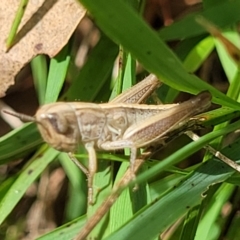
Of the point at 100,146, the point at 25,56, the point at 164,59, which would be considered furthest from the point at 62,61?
the point at 164,59

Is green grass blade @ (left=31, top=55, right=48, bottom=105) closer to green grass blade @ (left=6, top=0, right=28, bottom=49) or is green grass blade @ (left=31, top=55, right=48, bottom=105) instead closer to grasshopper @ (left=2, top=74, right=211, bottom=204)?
green grass blade @ (left=6, top=0, right=28, bottom=49)

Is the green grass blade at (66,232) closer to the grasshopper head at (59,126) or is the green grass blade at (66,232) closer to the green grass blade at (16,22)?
the grasshopper head at (59,126)

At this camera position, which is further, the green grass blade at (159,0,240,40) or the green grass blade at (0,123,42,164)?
the green grass blade at (0,123,42,164)

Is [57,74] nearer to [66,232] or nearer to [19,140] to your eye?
[19,140]

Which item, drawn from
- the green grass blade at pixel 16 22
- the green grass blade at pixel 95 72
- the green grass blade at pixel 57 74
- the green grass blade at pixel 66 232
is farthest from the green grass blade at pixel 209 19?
the green grass blade at pixel 66 232

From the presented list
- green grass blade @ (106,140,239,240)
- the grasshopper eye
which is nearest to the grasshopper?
the grasshopper eye

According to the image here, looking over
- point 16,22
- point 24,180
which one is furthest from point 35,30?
point 24,180

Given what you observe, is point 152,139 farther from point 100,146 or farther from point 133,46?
point 133,46
